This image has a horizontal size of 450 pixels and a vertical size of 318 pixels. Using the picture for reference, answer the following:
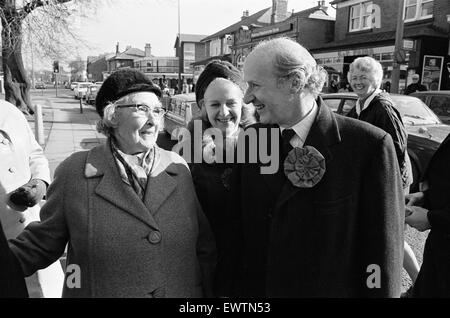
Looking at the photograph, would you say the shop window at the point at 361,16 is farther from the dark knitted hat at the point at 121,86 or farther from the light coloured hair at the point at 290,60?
the dark knitted hat at the point at 121,86

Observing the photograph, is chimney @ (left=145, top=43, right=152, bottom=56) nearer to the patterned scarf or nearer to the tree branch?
the tree branch

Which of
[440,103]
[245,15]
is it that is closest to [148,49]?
[245,15]

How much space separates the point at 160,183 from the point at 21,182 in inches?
39.7

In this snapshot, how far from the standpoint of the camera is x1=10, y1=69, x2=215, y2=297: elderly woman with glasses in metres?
1.66

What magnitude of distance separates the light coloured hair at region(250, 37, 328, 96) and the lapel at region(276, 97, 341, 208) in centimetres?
16

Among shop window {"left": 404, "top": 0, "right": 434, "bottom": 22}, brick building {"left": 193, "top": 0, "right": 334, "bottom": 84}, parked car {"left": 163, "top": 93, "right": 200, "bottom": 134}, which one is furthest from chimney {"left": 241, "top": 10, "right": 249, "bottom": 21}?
parked car {"left": 163, "top": 93, "right": 200, "bottom": 134}

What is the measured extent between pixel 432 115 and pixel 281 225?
6.03m

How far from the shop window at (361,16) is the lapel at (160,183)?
24.2 m

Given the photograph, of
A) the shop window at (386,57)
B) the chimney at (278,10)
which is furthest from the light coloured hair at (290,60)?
the chimney at (278,10)

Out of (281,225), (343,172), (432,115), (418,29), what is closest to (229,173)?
(281,225)

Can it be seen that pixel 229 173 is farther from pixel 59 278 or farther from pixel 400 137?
pixel 400 137

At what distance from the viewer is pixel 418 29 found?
717 inches

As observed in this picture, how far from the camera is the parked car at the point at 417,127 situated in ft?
18.5

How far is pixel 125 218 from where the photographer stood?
168 centimetres
